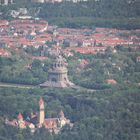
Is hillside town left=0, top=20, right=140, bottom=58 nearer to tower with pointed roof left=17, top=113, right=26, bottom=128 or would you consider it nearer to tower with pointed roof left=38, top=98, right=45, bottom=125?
tower with pointed roof left=38, top=98, right=45, bottom=125

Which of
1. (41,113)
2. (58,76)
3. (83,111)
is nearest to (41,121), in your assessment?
(41,113)

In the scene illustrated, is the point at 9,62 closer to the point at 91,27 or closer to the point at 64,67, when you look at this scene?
the point at 64,67

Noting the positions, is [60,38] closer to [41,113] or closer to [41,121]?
[41,113]

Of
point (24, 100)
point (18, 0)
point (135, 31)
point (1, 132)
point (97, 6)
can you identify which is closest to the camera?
point (1, 132)

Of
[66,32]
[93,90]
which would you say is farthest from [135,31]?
[93,90]

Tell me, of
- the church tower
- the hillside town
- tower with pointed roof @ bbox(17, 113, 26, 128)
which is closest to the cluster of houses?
the hillside town

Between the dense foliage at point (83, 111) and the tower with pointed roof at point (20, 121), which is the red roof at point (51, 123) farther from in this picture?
the tower with pointed roof at point (20, 121)

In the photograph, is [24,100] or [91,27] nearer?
[24,100]

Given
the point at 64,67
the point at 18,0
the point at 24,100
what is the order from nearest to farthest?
the point at 24,100
the point at 64,67
the point at 18,0
